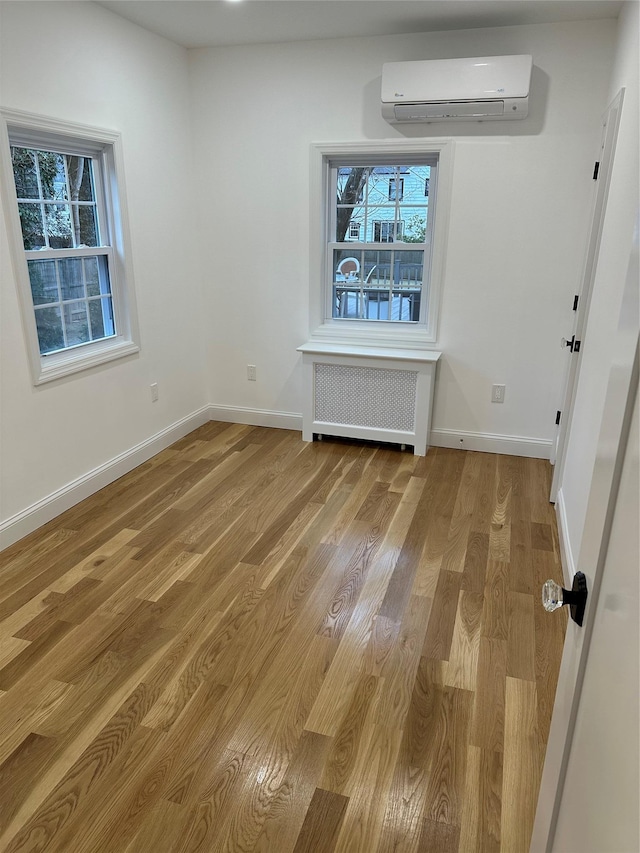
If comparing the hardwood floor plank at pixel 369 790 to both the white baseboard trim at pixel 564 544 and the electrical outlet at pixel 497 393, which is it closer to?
the white baseboard trim at pixel 564 544

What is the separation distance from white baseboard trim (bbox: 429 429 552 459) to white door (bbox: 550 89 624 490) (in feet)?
2.07

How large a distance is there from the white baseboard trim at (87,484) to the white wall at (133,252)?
40mm

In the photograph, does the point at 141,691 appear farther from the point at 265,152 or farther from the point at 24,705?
the point at 265,152

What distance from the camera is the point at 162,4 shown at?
125 inches

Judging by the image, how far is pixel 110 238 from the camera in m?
3.61

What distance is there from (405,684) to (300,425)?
9.13 ft

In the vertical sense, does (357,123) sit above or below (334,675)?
above

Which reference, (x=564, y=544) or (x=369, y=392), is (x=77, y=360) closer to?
(x=369, y=392)

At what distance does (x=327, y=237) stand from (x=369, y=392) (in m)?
1.18

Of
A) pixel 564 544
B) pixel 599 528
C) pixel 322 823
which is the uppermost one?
pixel 599 528

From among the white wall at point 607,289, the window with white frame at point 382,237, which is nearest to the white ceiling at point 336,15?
the white wall at point 607,289

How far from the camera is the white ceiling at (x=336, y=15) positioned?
314cm

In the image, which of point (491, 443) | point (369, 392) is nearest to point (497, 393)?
point (491, 443)

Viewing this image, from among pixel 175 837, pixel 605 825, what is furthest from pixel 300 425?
pixel 605 825
